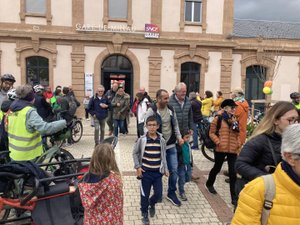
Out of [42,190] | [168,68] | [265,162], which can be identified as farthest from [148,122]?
[168,68]

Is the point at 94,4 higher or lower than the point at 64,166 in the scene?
higher

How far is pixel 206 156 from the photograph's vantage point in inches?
289

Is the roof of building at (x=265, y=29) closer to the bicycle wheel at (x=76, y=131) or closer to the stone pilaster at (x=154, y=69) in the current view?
the stone pilaster at (x=154, y=69)

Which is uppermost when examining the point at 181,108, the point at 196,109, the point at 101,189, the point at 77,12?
the point at 77,12

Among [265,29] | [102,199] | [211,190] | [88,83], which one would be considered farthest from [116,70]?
[102,199]

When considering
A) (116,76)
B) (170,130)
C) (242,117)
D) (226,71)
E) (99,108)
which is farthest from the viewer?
(226,71)

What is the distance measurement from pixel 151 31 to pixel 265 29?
9925 millimetres

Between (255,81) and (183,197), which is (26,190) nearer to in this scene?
(183,197)

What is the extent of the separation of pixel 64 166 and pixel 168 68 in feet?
42.9

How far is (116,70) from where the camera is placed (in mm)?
16609

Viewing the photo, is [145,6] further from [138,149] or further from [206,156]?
[138,149]

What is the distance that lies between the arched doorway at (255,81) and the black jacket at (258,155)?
16.7 meters

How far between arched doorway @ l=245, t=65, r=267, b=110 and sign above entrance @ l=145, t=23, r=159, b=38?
640 centimetres

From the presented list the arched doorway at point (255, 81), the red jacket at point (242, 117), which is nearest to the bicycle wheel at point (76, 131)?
→ the red jacket at point (242, 117)
